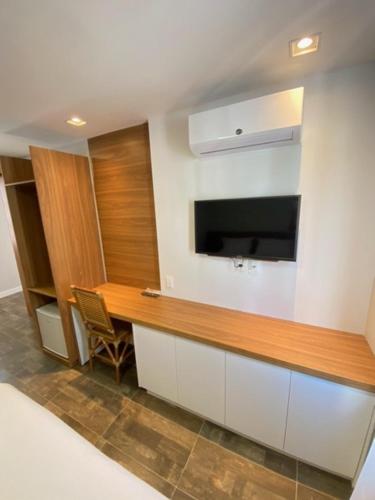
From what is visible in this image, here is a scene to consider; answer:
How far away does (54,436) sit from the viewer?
0.96 meters

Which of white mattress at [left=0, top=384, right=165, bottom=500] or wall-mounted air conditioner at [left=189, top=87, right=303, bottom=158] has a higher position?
wall-mounted air conditioner at [left=189, top=87, right=303, bottom=158]

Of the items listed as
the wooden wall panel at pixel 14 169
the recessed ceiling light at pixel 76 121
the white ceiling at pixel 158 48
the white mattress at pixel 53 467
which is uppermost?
the white ceiling at pixel 158 48

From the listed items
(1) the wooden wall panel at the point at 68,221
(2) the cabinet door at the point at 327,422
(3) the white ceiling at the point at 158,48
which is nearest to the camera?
(3) the white ceiling at the point at 158,48

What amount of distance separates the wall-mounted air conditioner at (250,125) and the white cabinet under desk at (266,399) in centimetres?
145

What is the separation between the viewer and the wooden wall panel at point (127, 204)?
2.17m

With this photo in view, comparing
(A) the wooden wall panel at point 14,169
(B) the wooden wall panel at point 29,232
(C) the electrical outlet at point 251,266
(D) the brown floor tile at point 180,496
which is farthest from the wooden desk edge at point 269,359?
(A) the wooden wall panel at point 14,169

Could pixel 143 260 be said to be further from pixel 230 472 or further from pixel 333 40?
pixel 333 40

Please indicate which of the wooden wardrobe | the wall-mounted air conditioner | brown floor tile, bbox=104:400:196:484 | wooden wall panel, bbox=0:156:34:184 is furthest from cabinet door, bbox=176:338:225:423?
wooden wall panel, bbox=0:156:34:184

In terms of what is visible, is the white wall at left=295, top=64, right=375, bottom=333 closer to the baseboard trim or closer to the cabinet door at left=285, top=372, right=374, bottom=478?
the cabinet door at left=285, top=372, right=374, bottom=478

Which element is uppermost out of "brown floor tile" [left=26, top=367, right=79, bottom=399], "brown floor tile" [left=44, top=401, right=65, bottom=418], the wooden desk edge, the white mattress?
the wooden desk edge

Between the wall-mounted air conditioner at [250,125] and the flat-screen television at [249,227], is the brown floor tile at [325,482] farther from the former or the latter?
the wall-mounted air conditioner at [250,125]

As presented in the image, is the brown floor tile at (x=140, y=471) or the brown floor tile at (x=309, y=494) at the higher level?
the brown floor tile at (x=140, y=471)

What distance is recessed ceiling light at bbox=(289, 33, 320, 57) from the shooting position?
108 cm

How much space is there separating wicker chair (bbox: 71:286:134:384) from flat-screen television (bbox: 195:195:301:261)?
102 centimetres
